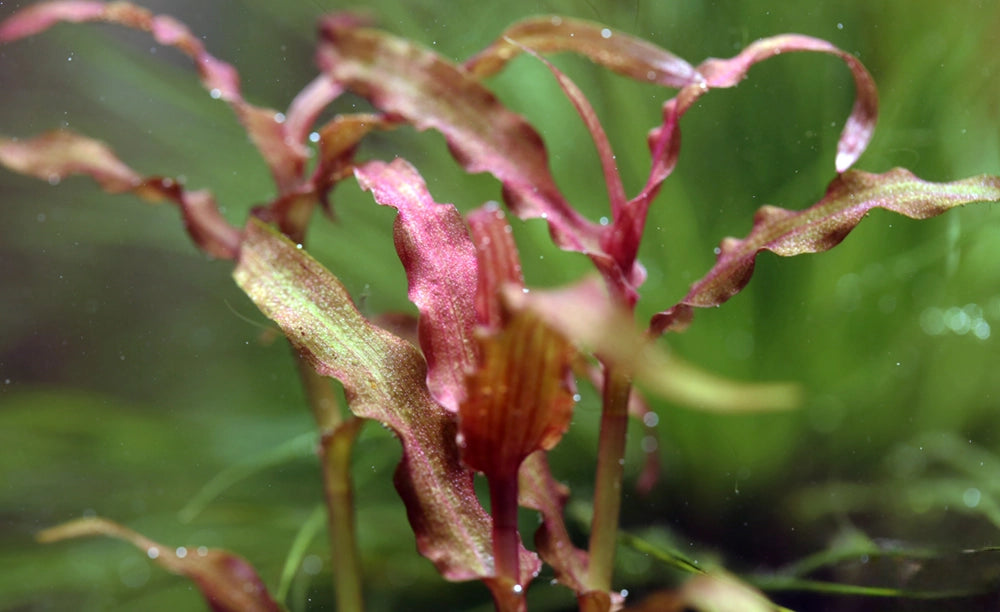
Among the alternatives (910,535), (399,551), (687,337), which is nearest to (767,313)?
(687,337)

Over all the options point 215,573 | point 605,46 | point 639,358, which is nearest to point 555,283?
point 605,46

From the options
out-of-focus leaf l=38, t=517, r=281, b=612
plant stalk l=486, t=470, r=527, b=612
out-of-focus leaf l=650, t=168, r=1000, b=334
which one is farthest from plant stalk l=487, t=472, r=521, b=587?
out-of-focus leaf l=38, t=517, r=281, b=612

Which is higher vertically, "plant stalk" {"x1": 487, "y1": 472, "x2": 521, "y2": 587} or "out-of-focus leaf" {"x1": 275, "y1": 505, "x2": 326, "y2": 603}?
"plant stalk" {"x1": 487, "y1": 472, "x2": 521, "y2": 587}

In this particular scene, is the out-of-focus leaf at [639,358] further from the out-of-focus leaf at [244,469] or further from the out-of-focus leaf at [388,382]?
the out-of-focus leaf at [244,469]

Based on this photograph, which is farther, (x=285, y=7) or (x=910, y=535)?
(x=285, y=7)

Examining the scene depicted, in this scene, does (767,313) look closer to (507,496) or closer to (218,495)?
(507,496)

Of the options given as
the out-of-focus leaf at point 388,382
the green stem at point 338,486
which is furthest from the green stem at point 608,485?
the green stem at point 338,486

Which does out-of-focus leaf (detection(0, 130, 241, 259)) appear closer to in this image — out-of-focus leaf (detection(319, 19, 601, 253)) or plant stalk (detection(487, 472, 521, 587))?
out-of-focus leaf (detection(319, 19, 601, 253))
